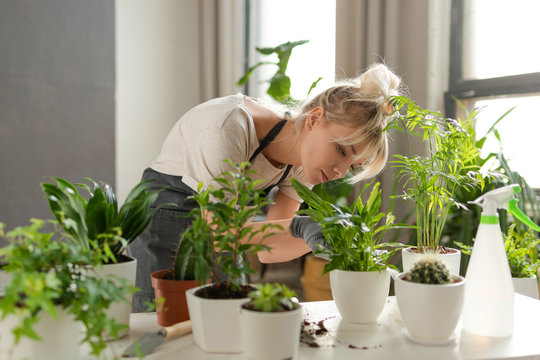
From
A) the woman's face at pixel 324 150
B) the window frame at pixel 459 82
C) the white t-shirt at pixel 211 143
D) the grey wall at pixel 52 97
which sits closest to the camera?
the white t-shirt at pixel 211 143

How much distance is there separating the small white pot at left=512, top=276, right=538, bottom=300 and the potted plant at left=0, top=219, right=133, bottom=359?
102 centimetres

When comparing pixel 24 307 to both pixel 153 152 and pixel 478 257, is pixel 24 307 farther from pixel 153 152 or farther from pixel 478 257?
pixel 153 152

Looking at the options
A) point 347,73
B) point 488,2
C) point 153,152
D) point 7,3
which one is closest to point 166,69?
point 153,152

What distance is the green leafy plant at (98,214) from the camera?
2.71 ft

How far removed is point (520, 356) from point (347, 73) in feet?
6.42

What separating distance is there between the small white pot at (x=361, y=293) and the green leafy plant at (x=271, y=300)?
0.74 feet

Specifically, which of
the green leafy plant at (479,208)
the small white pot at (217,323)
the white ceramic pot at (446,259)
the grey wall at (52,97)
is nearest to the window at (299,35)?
the grey wall at (52,97)

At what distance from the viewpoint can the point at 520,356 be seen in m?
0.82

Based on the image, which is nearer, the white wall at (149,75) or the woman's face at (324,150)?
the woman's face at (324,150)

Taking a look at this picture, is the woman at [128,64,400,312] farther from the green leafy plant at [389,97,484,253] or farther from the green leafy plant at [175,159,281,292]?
the green leafy plant at [175,159,281,292]

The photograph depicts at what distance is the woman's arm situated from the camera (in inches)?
52.2

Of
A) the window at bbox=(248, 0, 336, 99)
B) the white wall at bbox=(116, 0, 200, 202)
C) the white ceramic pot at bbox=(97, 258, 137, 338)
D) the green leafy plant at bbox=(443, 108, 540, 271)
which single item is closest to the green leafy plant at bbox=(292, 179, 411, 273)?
the white ceramic pot at bbox=(97, 258, 137, 338)

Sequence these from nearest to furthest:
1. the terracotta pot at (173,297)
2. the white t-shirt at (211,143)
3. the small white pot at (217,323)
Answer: the small white pot at (217,323), the terracotta pot at (173,297), the white t-shirt at (211,143)

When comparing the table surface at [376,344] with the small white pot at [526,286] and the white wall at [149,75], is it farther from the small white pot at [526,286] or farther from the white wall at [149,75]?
the white wall at [149,75]
